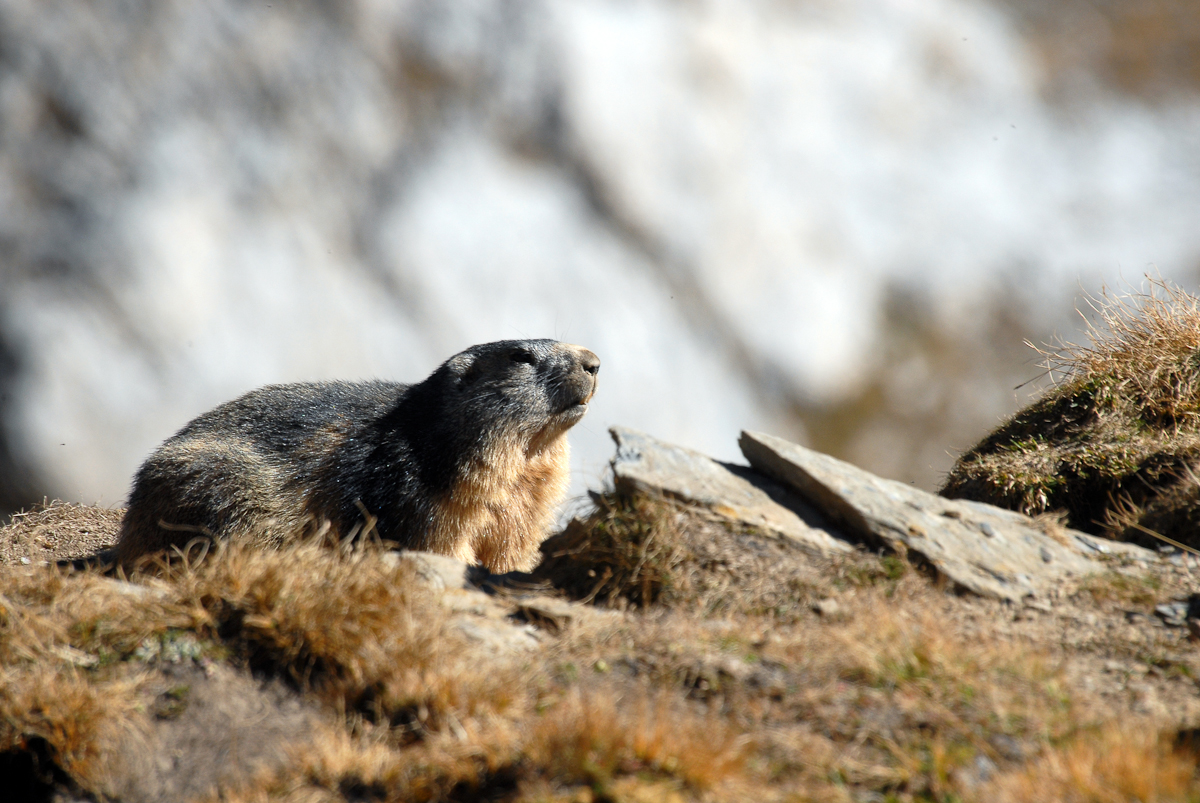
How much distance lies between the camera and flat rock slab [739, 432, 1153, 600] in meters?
4.41

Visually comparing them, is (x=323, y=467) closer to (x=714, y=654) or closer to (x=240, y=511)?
(x=240, y=511)

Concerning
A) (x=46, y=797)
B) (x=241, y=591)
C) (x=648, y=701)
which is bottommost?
(x=46, y=797)

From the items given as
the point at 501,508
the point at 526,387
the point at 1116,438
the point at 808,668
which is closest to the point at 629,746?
the point at 808,668

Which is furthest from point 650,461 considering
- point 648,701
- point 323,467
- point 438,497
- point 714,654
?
point 323,467

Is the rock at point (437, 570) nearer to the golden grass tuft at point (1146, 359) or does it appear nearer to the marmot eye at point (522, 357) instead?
the marmot eye at point (522, 357)

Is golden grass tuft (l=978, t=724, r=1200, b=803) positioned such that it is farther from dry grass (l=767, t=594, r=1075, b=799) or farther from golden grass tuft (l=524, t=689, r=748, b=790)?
golden grass tuft (l=524, t=689, r=748, b=790)

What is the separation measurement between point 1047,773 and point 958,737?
0.33m

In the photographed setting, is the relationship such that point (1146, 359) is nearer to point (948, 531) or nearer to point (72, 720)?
point (948, 531)

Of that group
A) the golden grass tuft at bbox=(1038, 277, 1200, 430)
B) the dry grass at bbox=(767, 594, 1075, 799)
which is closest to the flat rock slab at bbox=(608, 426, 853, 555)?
the dry grass at bbox=(767, 594, 1075, 799)

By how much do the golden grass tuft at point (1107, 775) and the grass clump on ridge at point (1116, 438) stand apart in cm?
238


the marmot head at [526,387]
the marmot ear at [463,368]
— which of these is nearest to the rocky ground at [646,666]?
the marmot head at [526,387]

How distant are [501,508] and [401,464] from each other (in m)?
0.81

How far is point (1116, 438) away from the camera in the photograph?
5.85 m

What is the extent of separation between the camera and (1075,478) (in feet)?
18.7
